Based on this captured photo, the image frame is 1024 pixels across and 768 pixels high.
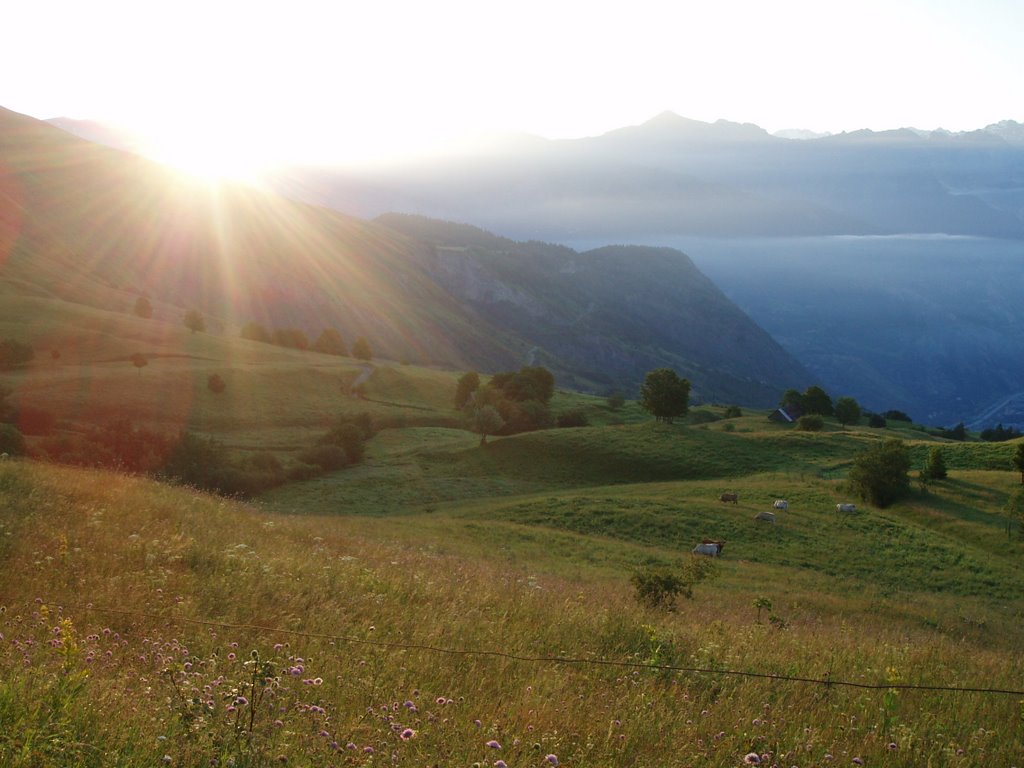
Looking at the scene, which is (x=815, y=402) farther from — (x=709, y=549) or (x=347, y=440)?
(x=709, y=549)

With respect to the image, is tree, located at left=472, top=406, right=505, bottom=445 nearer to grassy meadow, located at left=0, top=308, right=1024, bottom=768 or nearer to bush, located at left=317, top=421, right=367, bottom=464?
bush, located at left=317, top=421, right=367, bottom=464

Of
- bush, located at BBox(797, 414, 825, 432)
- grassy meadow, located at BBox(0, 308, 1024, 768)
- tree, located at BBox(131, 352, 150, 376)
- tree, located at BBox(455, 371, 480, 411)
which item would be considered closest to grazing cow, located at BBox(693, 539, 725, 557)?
grassy meadow, located at BBox(0, 308, 1024, 768)

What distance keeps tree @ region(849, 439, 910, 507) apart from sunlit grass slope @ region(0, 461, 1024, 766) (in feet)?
138

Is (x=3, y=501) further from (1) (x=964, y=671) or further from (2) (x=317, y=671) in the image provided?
(1) (x=964, y=671)

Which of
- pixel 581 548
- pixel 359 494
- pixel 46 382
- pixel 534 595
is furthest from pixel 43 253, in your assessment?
pixel 534 595

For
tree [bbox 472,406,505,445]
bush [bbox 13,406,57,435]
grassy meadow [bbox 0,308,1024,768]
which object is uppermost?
grassy meadow [bbox 0,308,1024,768]

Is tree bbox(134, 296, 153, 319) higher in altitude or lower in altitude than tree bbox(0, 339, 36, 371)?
higher

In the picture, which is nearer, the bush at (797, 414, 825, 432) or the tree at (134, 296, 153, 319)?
the bush at (797, 414, 825, 432)

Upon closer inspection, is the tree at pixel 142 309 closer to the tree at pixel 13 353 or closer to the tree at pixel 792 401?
the tree at pixel 13 353

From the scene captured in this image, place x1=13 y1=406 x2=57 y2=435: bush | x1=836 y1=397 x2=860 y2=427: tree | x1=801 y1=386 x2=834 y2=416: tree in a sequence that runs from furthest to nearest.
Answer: x1=801 y1=386 x2=834 y2=416: tree
x1=836 y1=397 x2=860 y2=427: tree
x1=13 y1=406 x2=57 y2=435: bush

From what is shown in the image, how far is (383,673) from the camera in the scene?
6770mm

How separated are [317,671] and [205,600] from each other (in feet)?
9.47

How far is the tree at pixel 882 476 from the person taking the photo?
165 feet

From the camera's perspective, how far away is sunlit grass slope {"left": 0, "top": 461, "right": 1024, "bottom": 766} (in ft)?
15.9
